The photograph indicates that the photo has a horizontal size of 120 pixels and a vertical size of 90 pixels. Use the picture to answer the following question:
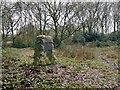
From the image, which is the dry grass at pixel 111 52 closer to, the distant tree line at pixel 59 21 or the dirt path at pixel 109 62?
the dirt path at pixel 109 62

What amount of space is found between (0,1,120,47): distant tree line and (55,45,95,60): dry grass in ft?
0.35

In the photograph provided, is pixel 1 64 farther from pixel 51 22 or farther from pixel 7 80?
pixel 51 22

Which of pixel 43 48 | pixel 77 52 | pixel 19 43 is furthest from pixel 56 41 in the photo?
pixel 19 43

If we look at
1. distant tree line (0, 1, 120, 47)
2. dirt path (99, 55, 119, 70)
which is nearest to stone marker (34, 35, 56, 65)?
distant tree line (0, 1, 120, 47)

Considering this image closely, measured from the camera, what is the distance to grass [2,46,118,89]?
6.76 ft

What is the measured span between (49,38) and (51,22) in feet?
0.93

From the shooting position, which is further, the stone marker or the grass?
the stone marker

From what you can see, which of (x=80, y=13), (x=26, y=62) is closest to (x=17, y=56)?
(x=26, y=62)

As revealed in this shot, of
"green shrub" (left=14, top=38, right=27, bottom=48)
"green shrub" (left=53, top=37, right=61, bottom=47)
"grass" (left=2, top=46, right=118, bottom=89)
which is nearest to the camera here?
"grass" (left=2, top=46, right=118, bottom=89)

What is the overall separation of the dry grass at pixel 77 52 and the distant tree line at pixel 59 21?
0.35 ft

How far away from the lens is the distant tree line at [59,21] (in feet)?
7.54

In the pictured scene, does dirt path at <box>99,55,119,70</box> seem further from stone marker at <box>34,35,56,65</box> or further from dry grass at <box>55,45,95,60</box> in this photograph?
stone marker at <box>34,35,56,65</box>

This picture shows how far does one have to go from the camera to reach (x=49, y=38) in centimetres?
240

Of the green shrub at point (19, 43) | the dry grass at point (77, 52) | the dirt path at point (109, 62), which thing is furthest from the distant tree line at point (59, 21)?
the dirt path at point (109, 62)
